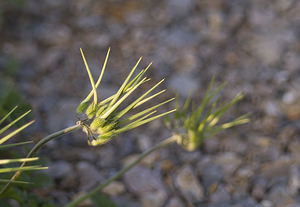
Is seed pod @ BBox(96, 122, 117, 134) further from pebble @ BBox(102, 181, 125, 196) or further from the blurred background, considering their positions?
pebble @ BBox(102, 181, 125, 196)

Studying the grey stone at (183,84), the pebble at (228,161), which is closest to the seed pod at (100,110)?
the pebble at (228,161)

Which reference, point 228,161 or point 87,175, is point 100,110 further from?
point 228,161

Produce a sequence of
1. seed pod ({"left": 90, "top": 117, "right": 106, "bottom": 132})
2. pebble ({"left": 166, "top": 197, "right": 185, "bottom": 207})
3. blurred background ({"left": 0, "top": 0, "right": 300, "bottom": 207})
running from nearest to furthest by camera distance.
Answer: seed pod ({"left": 90, "top": 117, "right": 106, "bottom": 132}), pebble ({"left": 166, "top": 197, "right": 185, "bottom": 207}), blurred background ({"left": 0, "top": 0, "right": 300, "bottom": 207})

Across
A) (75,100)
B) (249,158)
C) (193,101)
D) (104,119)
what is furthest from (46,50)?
(104,119)

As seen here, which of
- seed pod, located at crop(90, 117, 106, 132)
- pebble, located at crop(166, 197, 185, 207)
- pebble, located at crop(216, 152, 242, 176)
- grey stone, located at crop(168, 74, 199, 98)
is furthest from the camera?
grey stone, located at crop(168, 74, 199, 98)

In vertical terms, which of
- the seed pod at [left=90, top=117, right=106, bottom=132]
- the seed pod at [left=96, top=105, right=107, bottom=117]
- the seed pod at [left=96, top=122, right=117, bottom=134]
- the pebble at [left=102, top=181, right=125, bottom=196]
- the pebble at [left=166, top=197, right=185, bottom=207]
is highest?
the seed pod at [left=96, top=105, right=107, bottom=117]

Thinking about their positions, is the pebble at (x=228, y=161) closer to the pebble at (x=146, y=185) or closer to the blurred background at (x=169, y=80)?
the blurred background at (x=169, y=80)

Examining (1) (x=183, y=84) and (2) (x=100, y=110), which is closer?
(2) (x=100, y=110)

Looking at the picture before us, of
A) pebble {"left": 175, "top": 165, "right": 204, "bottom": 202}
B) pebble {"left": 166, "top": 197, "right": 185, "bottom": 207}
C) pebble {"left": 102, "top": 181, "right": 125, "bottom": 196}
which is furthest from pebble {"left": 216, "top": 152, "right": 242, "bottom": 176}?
pebble {"left": 102, "top": 181, "right": 125, "bottom": 196}

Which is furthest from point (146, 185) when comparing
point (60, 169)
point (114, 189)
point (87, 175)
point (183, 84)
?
point (183, 84)
